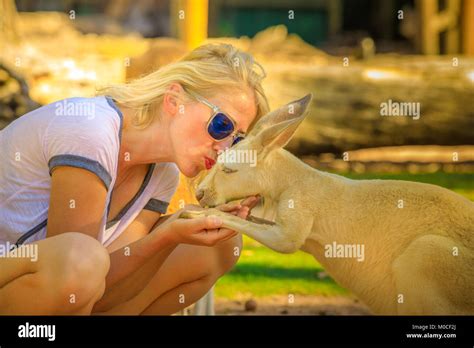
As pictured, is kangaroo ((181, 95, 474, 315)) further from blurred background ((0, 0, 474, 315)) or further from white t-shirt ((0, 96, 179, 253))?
blurred background ((0, 0, 474, 315))

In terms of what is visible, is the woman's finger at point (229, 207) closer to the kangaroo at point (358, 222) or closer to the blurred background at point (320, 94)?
the kangaroo at point (358, 222)

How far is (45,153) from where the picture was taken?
10.5 feet

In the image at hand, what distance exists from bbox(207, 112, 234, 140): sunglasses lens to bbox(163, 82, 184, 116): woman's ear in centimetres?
16

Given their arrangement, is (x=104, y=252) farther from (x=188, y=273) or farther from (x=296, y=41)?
(x=296, y=41)

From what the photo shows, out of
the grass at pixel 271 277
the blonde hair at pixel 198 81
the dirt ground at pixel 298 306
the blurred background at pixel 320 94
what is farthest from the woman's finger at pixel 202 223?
the grass at pixel 271 277

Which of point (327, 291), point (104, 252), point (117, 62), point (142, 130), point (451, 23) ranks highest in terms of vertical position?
point (451, 23)

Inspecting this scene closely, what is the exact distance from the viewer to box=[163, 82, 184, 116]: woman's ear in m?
3.40

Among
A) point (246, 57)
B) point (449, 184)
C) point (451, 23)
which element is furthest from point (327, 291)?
point (451, 23)

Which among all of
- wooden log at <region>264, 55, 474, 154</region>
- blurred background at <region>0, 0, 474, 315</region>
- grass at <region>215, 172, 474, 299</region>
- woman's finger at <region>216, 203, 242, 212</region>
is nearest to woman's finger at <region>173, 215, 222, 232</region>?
woman's finger at <region>216, 203, 242, 212</region>

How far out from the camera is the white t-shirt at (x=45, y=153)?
313 cm

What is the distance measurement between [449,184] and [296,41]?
3.85 metres

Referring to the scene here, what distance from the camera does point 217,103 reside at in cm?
337

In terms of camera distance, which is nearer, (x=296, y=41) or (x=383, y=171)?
(x=383, y=171)

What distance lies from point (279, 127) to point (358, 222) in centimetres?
48
